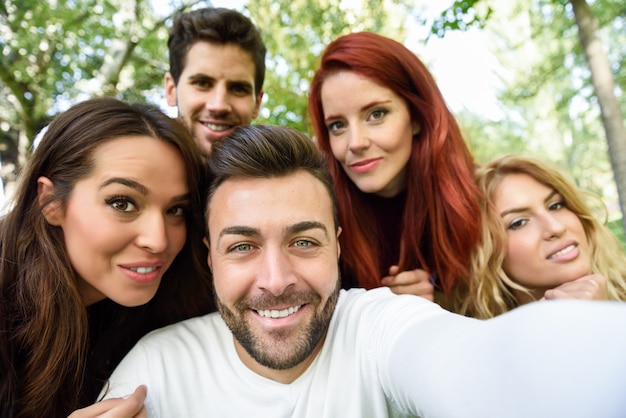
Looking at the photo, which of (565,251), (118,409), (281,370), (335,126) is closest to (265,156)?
(281,370)

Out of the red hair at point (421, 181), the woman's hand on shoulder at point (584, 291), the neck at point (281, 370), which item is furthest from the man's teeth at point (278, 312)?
the woman's hand on shoulder at point (584, 291)

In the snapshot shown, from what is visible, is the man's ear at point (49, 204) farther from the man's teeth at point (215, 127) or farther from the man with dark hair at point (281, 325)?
the man's teeth at point (215, 127)

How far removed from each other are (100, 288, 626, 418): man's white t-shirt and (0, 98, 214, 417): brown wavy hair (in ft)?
1.18

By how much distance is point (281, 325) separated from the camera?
5.98 ft

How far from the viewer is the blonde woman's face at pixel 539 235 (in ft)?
8.96

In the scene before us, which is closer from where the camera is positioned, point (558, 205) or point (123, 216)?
point (123, 216)

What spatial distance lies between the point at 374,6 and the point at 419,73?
504 cm

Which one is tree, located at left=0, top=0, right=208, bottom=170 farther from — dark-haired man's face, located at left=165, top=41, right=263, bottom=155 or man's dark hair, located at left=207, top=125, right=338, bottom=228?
man's dark hair, located at left=207, top=125, right=338, bottom=228

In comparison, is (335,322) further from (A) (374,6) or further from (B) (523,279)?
(A) (374,6)

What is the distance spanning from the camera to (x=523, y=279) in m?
2.85

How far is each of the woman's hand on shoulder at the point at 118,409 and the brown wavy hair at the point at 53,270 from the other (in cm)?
49

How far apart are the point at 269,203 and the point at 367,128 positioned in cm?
113

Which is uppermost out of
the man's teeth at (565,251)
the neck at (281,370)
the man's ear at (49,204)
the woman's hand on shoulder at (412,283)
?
the man's ear at (49,204)

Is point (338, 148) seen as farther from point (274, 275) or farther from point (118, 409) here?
point (118, 409)
